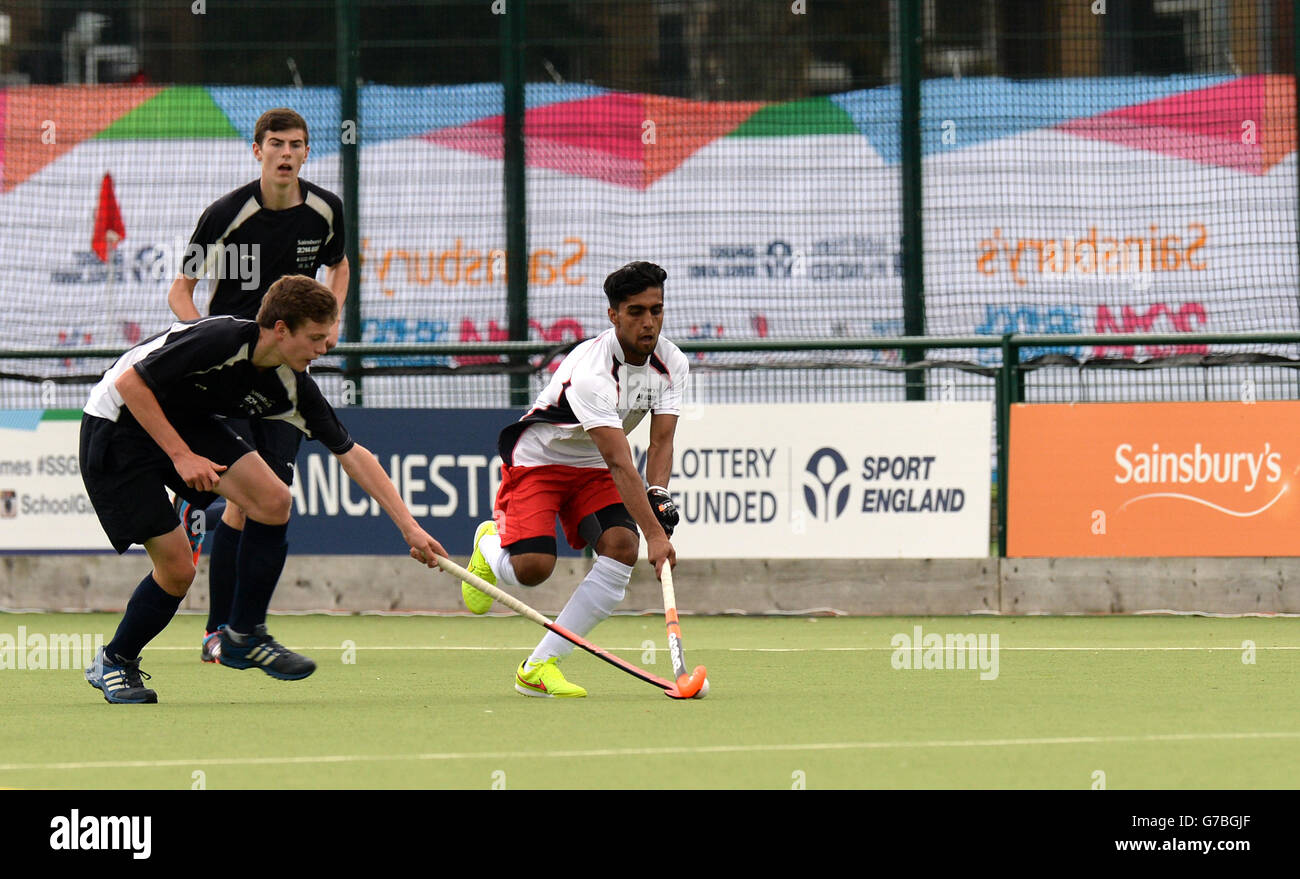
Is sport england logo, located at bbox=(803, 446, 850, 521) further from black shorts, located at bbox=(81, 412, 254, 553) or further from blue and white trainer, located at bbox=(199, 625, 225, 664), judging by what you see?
black shorts, located at bbox=(81, 412, 254, 553)

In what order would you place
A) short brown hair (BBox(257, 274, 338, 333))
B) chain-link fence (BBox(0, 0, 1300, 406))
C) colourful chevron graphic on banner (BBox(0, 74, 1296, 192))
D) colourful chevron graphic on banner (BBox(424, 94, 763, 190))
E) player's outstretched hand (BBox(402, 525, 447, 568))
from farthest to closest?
colourful chevron graphic on banner (BBox(424, 94, 763, 190))
colourful chevron graphic on banner (BBox(0, 74, 1296, 192))
chain-link fence (BBox(0, 0, 1300, 406))
player's outstretched hand (BBox(402, 525, 447, 568))
short brown hair (BBox(257, 274, 338, 333))

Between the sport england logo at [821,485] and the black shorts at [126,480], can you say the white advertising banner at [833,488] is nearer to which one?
the sport england logo at [821,485]

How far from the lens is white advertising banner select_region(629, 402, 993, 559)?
10.0 meters

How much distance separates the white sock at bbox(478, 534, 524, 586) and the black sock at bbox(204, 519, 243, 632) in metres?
0.91

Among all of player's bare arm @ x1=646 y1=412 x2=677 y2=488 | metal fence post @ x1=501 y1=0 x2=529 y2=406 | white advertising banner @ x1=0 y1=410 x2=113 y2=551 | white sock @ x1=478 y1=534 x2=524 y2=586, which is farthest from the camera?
metal fence post @ x1=501 y1=0 x2=529 y2=406

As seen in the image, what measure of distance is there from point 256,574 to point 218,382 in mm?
944

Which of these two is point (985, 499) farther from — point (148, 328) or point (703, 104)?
point (148, 328)

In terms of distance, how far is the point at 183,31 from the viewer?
11.9m

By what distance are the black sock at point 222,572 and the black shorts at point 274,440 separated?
328mm

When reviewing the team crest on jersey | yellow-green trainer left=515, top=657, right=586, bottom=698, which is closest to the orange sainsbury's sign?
yellow-green trainer left=515, top=657, right=586, bottom=698

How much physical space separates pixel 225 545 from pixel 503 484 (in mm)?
1061

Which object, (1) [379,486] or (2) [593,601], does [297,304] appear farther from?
(2) [593,601]

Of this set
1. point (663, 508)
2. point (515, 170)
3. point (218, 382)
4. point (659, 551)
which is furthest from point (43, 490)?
point (659, 551)

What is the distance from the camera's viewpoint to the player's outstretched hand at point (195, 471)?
6.19m
